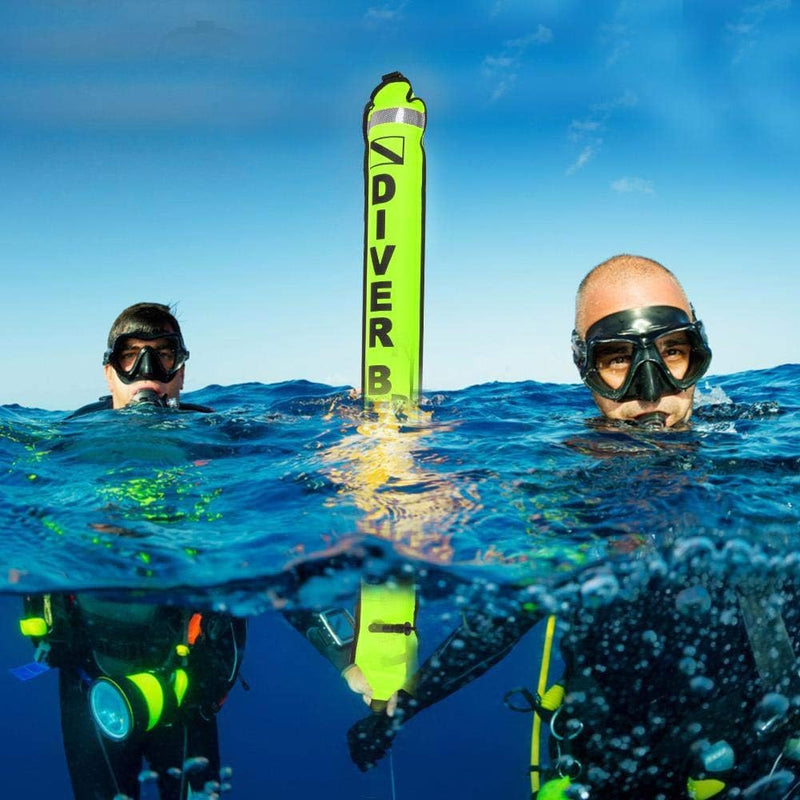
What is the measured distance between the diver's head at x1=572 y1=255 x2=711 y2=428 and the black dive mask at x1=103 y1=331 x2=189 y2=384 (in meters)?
3.97

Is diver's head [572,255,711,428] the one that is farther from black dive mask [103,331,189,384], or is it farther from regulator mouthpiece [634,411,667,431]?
black dive mask [103,331,189,384]

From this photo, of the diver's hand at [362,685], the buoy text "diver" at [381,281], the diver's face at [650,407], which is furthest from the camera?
the buoy text "diver" at [381,281]

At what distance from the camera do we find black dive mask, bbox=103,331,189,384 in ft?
20.5

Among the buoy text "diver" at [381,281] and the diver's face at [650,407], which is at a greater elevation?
the buoy text "diver" at [381,281]

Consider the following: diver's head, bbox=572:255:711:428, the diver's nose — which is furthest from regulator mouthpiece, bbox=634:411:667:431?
the diver's nose

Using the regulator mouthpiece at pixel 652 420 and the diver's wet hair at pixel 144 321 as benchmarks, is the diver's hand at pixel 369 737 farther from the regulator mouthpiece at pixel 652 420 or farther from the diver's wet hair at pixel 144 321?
the diver's wet hair at pixel 144 321

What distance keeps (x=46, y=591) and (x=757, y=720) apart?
482 cm

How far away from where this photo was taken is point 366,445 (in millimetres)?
5773

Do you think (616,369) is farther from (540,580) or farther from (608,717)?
(608,717)

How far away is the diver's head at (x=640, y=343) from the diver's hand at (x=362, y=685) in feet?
7.38

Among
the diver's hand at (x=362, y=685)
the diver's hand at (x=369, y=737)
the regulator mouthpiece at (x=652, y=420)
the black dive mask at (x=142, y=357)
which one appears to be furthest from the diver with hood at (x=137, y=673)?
the regulator mouthpiece at (x=652, y=420)

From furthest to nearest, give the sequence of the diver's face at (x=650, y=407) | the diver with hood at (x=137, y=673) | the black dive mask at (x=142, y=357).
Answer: the black dive mask at (x=142, y=357), the diver with hood at (x=137, y=673), the diver's face at (x=650, y=407)

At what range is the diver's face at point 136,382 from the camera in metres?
6.31

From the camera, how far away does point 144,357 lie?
6.23 meters
